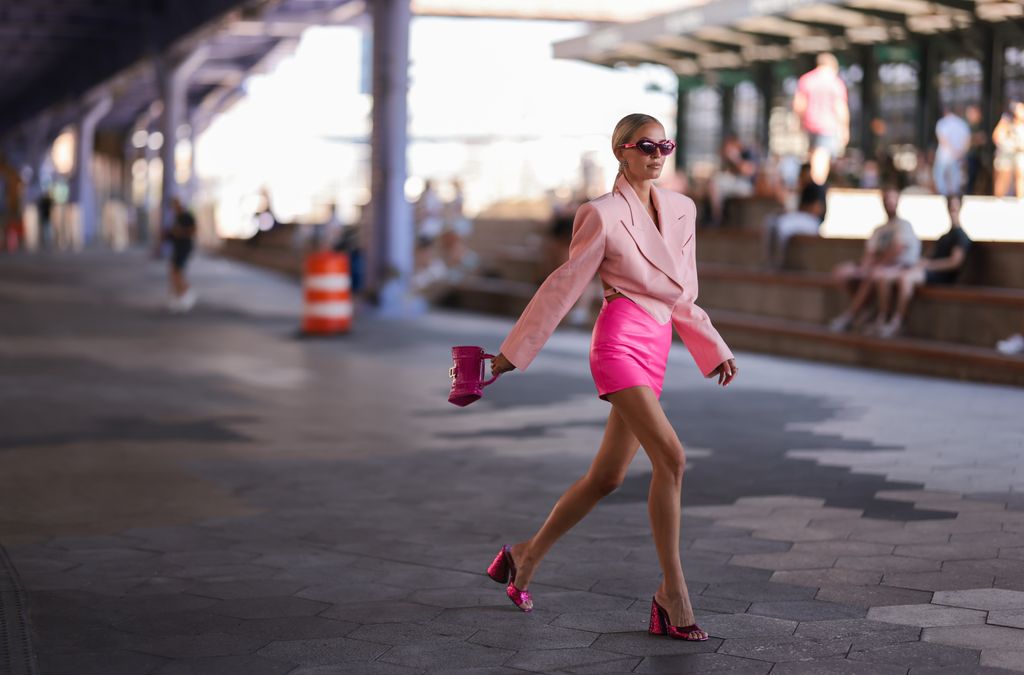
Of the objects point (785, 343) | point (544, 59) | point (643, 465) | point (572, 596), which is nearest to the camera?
point (572, 596)

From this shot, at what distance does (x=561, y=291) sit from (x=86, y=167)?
184 ft

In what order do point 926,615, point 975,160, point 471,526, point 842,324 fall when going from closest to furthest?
point 926,615 < point 471,526 < point 842,324 < point 975,160

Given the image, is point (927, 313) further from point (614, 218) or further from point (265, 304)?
point (265, 304)

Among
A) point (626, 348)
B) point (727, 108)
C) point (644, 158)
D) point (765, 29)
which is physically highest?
point (765, 29)

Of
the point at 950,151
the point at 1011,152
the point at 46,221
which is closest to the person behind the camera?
the point at 1011,152

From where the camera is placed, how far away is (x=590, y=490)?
A: 17.4 feet

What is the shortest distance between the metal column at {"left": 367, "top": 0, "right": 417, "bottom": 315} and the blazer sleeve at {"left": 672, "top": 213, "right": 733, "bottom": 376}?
679 inches

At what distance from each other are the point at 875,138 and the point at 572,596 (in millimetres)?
21918

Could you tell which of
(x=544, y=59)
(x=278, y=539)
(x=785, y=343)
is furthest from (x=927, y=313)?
(x=544, y=59)

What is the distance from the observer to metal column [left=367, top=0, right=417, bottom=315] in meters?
22.5

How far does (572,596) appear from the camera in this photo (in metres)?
5.70

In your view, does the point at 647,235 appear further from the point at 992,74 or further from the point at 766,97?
the point at 766,97

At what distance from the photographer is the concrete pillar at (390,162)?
885 inches

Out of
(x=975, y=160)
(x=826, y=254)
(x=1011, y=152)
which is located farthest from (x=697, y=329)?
(x=975, y=160)
